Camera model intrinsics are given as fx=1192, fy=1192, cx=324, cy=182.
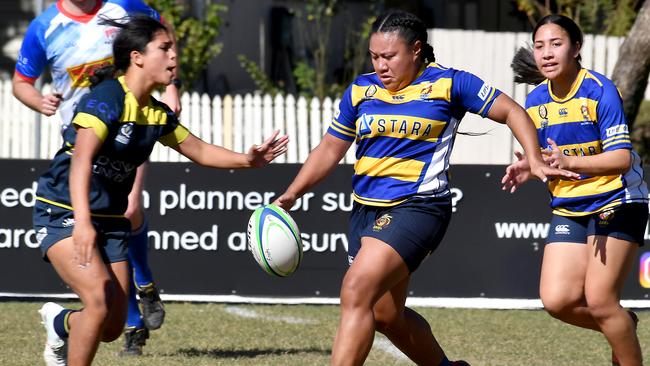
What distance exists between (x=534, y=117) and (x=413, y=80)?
86cm

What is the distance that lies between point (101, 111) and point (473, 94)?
5.60 ft

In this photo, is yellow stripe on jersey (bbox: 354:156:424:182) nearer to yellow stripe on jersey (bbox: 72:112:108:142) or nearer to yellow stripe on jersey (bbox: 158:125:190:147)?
yellow stripe on jersey (bbox: 158:125:190:147)

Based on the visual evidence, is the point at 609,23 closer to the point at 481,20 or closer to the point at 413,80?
the point at 481,20

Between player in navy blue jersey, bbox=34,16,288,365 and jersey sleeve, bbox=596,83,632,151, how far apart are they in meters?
1.57

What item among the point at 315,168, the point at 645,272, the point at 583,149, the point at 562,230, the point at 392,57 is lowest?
the point at 645,272

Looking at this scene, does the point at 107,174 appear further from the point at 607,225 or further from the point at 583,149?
the point at 607,225

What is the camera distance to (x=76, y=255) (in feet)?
16.8

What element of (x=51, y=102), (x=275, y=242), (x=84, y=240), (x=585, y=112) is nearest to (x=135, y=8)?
(x=51, y=102)

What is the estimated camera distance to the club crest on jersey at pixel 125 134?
17.9 ft

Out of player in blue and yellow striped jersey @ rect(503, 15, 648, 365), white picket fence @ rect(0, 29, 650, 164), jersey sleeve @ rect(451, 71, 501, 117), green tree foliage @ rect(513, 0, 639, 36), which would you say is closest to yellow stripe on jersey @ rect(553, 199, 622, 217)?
player in blue and yellow striped jersey @ rect(503, 15, 648, 365)

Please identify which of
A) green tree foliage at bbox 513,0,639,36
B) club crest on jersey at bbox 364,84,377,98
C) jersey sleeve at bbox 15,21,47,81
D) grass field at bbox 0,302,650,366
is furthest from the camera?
green tree foliage at bbox 513,0,639,36

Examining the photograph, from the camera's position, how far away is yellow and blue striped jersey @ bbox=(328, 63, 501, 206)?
554 cm

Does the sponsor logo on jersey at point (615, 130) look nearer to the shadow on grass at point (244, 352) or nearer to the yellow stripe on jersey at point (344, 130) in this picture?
the yellow stripe on jersey at point (344, 130)

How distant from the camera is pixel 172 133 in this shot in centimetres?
583
